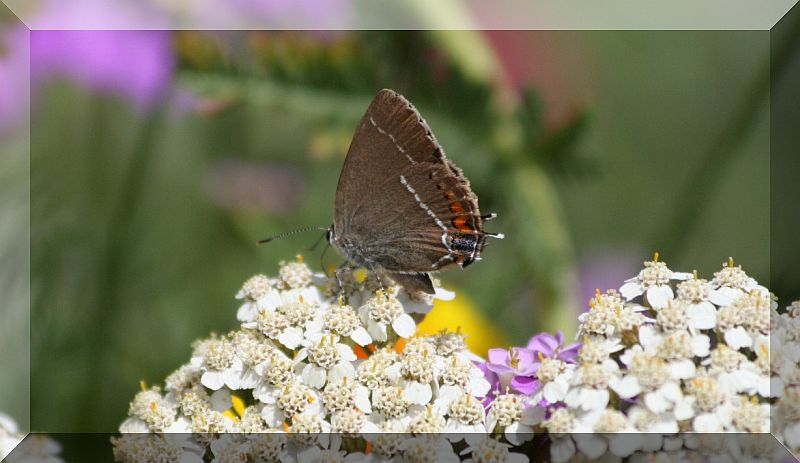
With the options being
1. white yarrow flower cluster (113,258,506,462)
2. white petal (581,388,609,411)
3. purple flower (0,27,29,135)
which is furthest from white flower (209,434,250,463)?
purple flower (0,27,29,135)

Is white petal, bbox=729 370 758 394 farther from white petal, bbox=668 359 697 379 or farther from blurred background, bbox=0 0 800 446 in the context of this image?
blurred background, bbox=0 0 800 446

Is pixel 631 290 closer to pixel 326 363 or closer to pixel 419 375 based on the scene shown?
pixel 419 375

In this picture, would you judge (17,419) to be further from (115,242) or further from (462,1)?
(462,1)

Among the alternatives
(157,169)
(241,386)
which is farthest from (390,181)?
(157,169)

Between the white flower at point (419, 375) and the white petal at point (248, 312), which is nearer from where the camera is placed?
the white flower at point (419, 375)

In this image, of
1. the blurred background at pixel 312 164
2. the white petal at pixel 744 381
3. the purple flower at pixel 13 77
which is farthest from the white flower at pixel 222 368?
the purple flower at pixel 13 77

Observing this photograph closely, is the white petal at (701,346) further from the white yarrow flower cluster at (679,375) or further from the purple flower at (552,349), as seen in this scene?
the purple flower at (552,349)

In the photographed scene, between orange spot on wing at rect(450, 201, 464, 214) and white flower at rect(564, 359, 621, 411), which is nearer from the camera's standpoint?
white flower at rect(564, 359, 621, 411)
